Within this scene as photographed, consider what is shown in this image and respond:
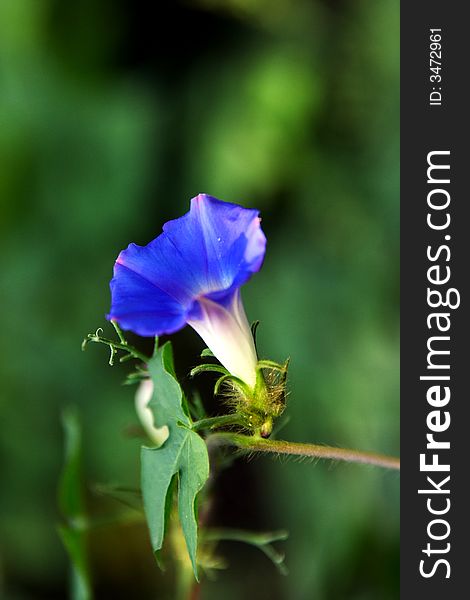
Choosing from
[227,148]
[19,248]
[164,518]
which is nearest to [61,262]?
[19,248]

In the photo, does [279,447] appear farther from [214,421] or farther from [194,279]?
[194,279]

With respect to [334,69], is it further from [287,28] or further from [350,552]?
[350,552]

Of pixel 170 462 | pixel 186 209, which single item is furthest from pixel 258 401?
pixel 186 209

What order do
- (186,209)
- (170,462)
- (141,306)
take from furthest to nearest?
(186,209) → (170,462) → (141,306)

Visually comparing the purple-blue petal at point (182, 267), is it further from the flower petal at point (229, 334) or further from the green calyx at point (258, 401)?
the green calyx at point (258, 401)

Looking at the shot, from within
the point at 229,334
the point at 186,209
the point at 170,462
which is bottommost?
the point at 170,462

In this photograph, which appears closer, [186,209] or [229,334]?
[229,334]

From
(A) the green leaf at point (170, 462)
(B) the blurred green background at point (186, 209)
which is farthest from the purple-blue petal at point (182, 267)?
(B) the blurred green background at point (186, 209)
